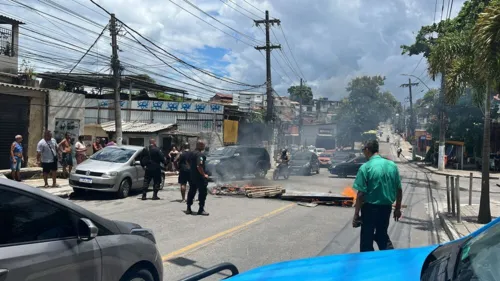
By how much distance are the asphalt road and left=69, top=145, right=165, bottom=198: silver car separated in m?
0.42

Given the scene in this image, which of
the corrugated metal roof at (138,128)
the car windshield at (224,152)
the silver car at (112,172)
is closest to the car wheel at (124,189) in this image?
the silver car at (112,172)

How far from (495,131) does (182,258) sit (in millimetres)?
36439

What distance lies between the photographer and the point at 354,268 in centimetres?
246

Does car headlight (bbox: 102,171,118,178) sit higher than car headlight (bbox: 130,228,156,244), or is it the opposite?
car headlight (bbox: 130,228,156,244)

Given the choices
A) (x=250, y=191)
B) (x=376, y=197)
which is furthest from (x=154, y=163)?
(x=376, y=197)

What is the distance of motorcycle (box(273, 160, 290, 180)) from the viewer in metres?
20.6

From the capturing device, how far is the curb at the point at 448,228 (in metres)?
7.58

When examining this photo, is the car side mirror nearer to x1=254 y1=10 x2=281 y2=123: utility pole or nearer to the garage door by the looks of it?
the garage door

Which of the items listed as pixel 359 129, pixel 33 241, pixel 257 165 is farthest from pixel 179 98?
pixel 33 241

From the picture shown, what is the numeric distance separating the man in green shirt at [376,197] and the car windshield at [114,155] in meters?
8.92

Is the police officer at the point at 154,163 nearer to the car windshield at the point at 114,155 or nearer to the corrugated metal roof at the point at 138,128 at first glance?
the car windshield at the point at 114,155

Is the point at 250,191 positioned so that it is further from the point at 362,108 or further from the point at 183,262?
the point at 362,108

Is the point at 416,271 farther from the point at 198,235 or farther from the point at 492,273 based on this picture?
the point at 198,235

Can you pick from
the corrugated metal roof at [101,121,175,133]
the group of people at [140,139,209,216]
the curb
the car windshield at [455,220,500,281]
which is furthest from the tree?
the car windshield at [455,220,500,281]
